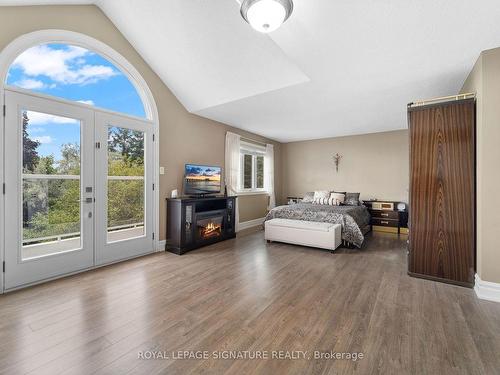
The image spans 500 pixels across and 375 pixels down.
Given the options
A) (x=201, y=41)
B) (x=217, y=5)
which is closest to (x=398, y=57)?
(x=217, y=5)

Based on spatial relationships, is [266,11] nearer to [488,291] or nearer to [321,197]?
[488,291]

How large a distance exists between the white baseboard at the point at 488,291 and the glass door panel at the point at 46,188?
14.6 feet

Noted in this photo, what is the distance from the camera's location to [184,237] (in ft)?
12.5

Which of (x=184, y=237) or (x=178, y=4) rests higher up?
(x=178, y=4)

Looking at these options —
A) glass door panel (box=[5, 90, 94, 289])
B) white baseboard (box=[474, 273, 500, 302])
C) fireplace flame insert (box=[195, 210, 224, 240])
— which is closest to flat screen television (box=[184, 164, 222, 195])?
fireplace flame insert (box=[195, 210, 224, 240])

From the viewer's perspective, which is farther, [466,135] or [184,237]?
[184,237]

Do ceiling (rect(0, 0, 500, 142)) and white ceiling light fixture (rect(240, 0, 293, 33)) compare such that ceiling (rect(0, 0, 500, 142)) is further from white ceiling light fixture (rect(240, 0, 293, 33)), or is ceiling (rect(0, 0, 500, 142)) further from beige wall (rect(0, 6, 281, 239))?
white ceiling light fixture (rect(240, 0, 293, 33))

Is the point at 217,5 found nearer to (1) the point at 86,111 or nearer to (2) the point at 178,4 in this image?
(2) the point at 178,4

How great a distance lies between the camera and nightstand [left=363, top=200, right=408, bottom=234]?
5207 millimetres

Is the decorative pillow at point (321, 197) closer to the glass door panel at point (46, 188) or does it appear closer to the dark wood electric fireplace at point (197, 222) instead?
the dark wood electric fireplace at point (197, 222)

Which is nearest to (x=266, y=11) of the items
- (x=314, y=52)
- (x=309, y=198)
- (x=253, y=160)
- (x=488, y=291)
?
(x=314, y=52)

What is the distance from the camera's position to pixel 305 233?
400cm

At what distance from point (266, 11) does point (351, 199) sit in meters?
4.71

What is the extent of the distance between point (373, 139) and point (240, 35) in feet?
15.2
